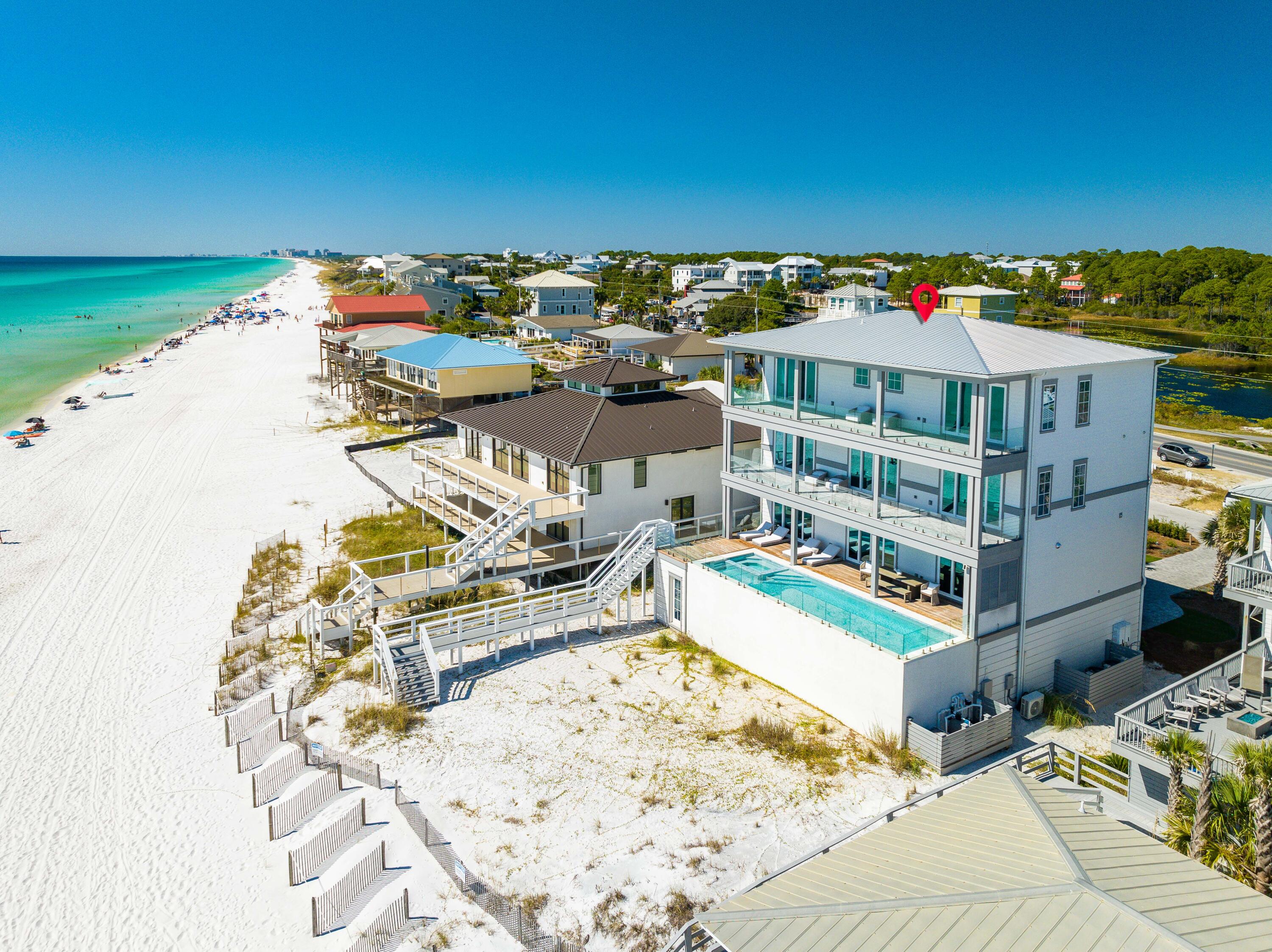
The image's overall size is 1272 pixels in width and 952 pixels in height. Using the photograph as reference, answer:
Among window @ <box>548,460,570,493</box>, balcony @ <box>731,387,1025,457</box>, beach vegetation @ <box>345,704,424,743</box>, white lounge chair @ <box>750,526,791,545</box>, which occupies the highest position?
balcony @ <box>731,387,1025,457</box>

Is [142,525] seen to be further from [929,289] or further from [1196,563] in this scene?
[1196,563]

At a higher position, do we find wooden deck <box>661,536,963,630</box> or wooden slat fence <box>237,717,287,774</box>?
wooden deck <box>661,536,963,630</box>

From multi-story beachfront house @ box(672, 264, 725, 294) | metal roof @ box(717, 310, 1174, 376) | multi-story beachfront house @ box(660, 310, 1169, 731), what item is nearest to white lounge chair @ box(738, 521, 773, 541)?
multi-story beachfront house @ box(660, 310, 1169, 731)

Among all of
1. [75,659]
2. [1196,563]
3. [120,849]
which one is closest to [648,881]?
[120,849]

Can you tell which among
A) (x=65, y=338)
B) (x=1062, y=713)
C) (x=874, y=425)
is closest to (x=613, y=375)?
(x=874, y=425)

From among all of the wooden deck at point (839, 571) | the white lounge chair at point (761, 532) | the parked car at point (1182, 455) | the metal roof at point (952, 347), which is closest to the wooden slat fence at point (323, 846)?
the wooden deck at point (839, 571)

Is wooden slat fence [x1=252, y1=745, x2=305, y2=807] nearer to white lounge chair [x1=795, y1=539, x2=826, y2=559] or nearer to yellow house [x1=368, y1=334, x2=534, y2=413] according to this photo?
white lounge chair [x1=795, y1=539, x2=826, y2=559]

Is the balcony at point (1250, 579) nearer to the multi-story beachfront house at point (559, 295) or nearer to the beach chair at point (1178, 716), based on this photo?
the beach chair at point (1178, 716)
